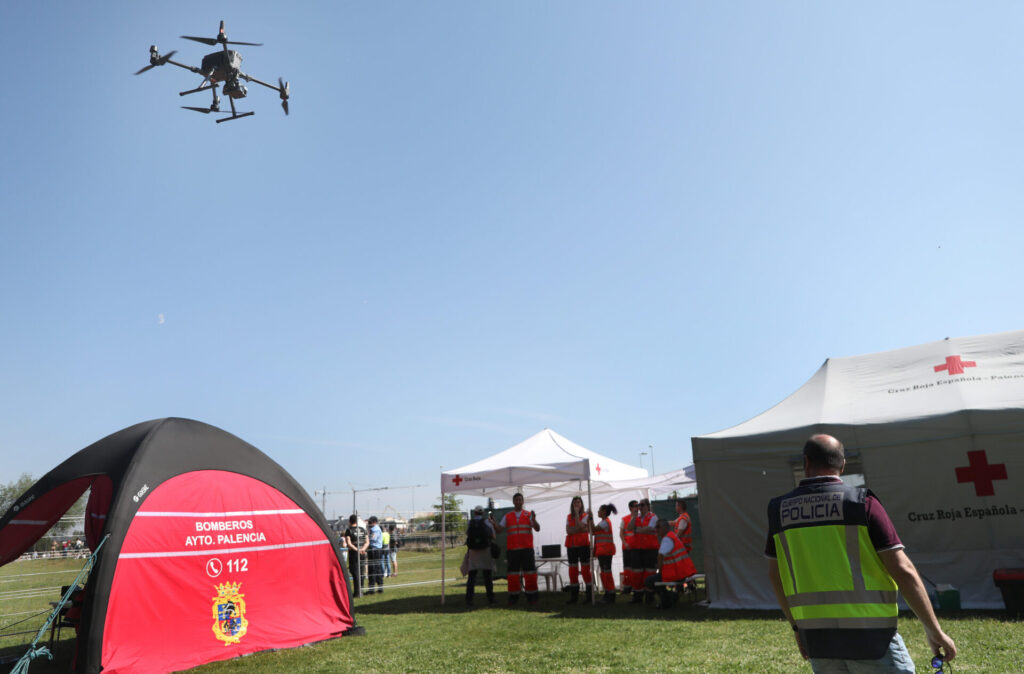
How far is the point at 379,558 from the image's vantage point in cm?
1661

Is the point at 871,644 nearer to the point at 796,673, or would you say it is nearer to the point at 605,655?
the point at 796,673

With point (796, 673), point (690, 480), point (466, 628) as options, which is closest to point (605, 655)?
point (796, 673)

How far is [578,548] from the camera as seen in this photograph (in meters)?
12.0

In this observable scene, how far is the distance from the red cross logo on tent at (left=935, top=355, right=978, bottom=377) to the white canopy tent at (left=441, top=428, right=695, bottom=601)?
558 cm

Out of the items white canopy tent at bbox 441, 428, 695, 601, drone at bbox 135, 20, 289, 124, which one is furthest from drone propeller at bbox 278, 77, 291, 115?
white canopy tent at bbox 441, 428, 695, 601

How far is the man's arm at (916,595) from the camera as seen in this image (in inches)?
104

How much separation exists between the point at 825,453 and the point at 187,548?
21.6 ft

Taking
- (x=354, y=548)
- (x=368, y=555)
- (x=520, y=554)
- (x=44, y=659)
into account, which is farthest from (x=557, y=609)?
(x=368, y=555)

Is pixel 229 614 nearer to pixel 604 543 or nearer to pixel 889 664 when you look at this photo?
pixel 604 543

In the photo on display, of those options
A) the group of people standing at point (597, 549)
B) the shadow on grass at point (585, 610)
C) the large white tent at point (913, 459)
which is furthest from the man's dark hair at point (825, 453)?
Result: the group of people standing at point (597, 549)

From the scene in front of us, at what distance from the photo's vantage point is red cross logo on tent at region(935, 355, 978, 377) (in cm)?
1002

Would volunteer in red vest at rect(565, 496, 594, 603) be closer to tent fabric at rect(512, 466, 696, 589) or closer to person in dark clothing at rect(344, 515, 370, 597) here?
tent fabric at rect(512, 466, 696, 589)

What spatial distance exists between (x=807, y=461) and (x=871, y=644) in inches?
29.7

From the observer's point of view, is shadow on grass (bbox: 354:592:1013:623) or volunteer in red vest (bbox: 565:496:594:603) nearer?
shadow on grass (bbox: 354:592:1013:623)
